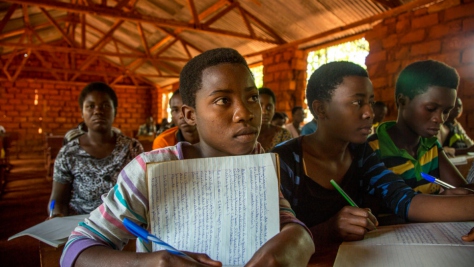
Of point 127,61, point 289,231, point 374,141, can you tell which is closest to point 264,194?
point 289,231

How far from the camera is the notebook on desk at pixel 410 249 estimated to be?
0.69 metres

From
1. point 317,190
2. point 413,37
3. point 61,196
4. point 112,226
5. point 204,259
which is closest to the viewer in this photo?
point 204,259

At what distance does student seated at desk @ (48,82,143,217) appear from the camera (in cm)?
188

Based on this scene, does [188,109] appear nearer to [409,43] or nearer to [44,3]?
[409,43]

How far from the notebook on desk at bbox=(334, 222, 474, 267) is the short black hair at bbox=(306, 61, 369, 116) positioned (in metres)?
0.58

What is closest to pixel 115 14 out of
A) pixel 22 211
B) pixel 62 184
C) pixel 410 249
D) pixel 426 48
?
pixel 22 211

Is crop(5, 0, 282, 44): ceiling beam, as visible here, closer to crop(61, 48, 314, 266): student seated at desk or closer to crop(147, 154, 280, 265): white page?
crop(61, 48, 314, 266): student seated at desk

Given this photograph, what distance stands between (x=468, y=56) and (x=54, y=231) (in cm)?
434

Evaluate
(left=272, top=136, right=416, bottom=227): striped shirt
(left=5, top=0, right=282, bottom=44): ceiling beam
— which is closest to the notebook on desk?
(left=272, top=136, right=416, bottom=227): striped shirt

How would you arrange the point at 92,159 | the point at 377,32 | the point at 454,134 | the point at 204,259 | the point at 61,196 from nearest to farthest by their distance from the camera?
1. the point at 204,259
2. the point at 61,196
3. the point at 92,159
4. the point at 454,134
5. the point at 377,32

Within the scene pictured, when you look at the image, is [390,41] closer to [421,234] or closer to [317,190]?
[317,190]

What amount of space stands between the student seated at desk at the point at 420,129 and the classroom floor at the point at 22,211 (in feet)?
8.81

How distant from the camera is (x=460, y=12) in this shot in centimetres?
376

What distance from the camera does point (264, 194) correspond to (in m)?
0.70
